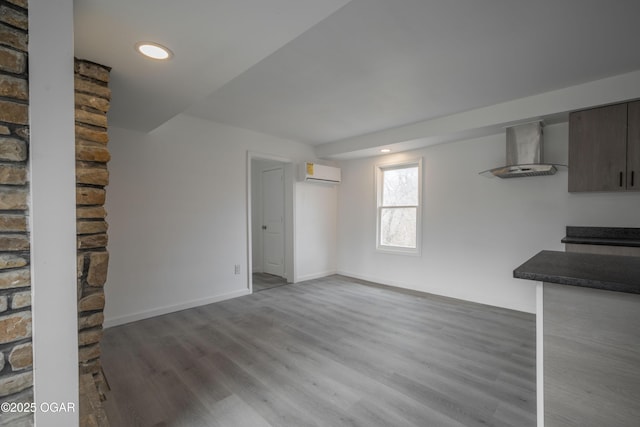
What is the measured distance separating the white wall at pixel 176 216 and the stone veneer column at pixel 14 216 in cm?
236

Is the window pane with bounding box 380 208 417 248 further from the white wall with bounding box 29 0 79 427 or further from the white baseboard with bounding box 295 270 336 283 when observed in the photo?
the white wall with bounding box 29 0 79 427

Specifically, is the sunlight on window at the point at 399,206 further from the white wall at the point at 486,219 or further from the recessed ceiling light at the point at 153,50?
the recessed ceiling light at the point at 153,50

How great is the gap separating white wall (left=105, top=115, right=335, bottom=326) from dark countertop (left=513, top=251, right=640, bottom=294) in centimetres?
358

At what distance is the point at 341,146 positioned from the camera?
16.1ft

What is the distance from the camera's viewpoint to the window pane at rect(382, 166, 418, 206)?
4723 millimetres

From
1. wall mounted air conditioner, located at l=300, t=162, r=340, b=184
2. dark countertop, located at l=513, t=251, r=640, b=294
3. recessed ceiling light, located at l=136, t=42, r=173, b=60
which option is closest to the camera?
dark countertop, located at l=513, t=251, r=640, b=294

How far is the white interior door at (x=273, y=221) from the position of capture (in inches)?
213

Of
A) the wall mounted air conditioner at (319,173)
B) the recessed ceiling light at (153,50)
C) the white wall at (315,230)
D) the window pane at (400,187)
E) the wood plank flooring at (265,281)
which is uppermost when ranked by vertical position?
the recessed ceiling light at (153,50)

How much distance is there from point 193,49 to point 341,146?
11.1 feet

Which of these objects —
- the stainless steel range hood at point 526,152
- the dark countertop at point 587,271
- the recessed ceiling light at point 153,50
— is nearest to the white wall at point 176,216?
the recessed ceiling light at point 153,50

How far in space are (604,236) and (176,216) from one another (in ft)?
15.8

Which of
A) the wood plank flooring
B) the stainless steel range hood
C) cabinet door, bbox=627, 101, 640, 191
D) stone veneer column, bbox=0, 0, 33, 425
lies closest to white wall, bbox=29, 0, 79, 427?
stone veneer column, bbox=0, 0, 33, 425

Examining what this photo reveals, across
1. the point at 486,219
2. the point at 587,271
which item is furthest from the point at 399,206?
the point at 587,271

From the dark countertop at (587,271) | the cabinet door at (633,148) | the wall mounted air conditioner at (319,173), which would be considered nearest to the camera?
the dark countertop at (587,271)
